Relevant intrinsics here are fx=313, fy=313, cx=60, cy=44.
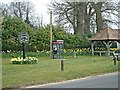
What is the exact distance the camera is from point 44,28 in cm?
3909

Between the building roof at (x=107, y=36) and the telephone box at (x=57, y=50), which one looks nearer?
the telephone box at (x=57, y=50)

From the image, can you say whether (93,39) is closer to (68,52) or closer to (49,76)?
(68,52)

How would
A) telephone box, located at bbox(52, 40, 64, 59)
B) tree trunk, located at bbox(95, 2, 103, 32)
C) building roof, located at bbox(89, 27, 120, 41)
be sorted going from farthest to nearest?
tree trunk, located at bbox(95, 2, 103, 32) → building roof, located at bbox(89, 27, 120, 41) → telephone box, located at bbox(52, 40, 64, 59)

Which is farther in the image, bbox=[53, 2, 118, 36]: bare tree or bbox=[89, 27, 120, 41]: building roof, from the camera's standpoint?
bbox=[53, 2, 118, 36]: bare tree

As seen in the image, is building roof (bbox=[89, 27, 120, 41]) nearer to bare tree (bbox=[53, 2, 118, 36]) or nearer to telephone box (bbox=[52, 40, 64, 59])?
telephone box (bbox=[52, 40, 64, 59])

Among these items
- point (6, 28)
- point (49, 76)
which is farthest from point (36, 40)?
point (49, 76)

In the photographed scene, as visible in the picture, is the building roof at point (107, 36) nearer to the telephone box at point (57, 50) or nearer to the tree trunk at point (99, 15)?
the telephone box at point (57, 50)

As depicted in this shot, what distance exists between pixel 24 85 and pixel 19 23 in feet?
85.4

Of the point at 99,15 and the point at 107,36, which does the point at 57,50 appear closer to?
the point at 107,36

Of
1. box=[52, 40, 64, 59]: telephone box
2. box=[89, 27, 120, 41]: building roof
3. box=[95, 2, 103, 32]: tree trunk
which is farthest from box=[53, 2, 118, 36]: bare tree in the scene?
box=[52, 40, 64, 59]: telephone box

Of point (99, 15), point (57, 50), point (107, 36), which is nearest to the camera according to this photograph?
point (57, 50)

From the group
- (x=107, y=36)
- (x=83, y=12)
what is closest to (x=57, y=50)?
(x=107, y=36)

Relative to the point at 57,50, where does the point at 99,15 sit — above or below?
above

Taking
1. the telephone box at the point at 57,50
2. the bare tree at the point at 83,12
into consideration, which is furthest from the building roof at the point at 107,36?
the bare tree at the point at 83,12
